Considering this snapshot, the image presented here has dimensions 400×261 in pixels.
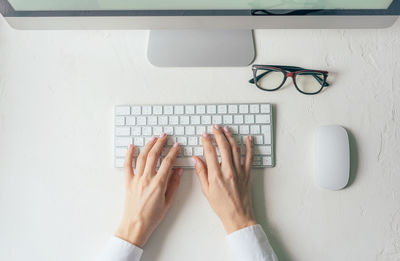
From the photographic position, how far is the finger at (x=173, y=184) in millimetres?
704

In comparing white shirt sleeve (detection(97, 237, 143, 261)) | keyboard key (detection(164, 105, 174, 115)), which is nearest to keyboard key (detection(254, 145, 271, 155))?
keyboard key (detection(164, 105, 174, 115))

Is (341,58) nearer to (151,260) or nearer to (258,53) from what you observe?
(258,53)

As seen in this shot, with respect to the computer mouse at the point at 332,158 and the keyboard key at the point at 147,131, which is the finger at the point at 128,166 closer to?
the keyboard key at the point at 147,131

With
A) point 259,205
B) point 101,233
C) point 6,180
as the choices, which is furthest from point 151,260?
point 6,180

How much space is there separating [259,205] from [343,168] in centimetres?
19

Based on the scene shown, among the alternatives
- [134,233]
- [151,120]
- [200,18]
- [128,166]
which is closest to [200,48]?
[200,18]

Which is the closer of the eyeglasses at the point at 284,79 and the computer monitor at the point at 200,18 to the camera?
the computer monitor at the point at 200,18

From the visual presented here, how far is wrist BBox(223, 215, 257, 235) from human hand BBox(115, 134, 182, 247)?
13cm

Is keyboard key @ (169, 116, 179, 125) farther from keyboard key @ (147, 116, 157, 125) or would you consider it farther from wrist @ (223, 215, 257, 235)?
wrist @ (223, 215, 257, 235)

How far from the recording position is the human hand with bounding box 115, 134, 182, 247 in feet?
2.22

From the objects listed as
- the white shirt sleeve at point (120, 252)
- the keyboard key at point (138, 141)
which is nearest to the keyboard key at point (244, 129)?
the keyboard key at point (138, 141)

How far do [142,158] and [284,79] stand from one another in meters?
0.35

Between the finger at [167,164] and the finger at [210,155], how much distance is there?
0.19 ft

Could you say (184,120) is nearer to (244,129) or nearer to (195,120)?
(195,120)
